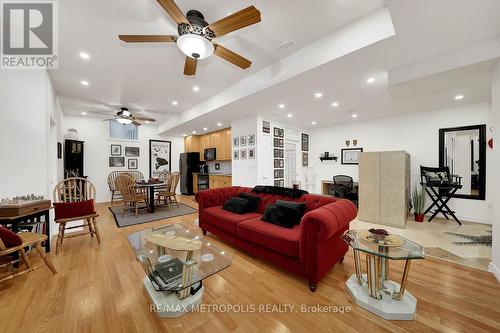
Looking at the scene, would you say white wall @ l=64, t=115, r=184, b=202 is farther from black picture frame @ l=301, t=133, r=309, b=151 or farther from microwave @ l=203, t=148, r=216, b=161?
black picture frame @ l=301, t=133, r=309, b=151

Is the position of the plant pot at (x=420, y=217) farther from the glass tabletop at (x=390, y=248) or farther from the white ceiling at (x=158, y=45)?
the white ceiling at (x=158, y=45)

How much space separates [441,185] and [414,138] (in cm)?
142

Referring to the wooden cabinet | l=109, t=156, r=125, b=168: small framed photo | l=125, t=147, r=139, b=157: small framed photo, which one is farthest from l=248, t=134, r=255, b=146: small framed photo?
l=109, t=156, r=125, b=168: small framed photo

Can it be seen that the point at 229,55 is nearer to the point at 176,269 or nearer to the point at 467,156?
the point at 176,269

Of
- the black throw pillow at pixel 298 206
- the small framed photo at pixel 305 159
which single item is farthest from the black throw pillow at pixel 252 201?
the small framed photo at pixel 305 159

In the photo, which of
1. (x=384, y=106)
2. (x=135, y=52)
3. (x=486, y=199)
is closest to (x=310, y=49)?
(x=135, y=52)

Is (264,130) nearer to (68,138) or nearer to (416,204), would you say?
(416,204)

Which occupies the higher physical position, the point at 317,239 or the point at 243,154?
the point at 243,154

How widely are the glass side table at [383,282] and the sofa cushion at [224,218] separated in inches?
54.7

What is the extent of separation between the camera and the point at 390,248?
1.62 metres

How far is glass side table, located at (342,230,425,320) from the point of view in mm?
1512

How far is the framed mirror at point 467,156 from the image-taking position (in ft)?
13.1

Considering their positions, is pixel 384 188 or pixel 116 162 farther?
pixel 116 162

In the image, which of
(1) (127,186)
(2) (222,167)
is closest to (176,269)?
(1) (127,186)
